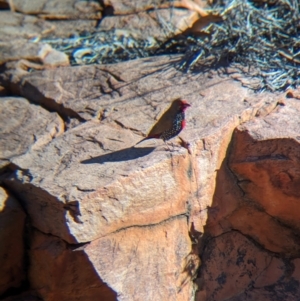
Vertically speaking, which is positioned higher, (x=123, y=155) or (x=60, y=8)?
(x=60, y=8)

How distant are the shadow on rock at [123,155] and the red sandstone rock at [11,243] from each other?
505 millimetres

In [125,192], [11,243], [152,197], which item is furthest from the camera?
[11,243]

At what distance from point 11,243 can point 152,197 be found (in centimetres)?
92

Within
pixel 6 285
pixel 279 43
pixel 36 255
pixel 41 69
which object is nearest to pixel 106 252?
pixel 36 255

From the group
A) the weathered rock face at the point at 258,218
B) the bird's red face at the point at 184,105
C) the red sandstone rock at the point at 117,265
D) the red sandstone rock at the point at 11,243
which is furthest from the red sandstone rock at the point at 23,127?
Result: the weathered rock face at the point at 258,218

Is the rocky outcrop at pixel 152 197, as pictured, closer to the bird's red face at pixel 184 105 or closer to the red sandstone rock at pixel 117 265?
the red sandstone rock at pixel 117 265

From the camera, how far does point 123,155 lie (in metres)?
3.86

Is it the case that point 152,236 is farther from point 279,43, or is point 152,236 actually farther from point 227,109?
point 279,43

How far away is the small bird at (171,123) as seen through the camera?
388cm

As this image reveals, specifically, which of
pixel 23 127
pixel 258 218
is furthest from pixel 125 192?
pixel 23 127

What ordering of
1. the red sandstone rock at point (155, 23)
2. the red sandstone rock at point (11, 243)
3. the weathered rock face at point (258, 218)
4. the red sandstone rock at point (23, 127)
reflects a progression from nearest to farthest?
1. the red sandstone rock at point (11, 243)
2. the weathered rock face at point (258, 218)
3. the red sandstone rock at point (23, 127)
4. the red sandstone rock at point (155, 23)

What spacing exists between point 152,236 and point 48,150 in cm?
88

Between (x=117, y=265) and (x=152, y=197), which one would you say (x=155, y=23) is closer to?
(x=152, y=197)

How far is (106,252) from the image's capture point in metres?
3.60
